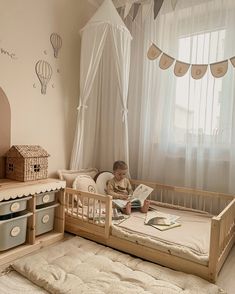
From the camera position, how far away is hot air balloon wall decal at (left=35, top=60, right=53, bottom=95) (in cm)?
258

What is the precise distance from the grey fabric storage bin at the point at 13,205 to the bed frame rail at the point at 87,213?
19.4 inches

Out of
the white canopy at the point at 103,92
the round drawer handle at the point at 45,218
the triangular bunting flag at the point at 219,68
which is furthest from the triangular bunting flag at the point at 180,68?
the round drawer handle at the point at 45,218

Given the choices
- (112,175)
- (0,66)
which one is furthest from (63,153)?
(0,66)

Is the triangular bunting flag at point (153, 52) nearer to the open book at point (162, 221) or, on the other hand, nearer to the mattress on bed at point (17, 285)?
the open book at point (162, 221)

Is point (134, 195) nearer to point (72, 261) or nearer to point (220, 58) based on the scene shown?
Answer: point (72, 261)

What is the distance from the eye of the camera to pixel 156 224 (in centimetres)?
223

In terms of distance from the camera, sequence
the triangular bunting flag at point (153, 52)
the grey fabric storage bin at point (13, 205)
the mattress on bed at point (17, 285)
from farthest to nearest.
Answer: the triangular bunting flag at point (153, 52), the grey fabric storage bin at point (13, 205), the mattress on bed at point (17, 285)

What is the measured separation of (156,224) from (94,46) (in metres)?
1.89

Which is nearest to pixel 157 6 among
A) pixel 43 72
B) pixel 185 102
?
pixel 185 102

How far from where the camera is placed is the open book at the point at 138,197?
2534 mm

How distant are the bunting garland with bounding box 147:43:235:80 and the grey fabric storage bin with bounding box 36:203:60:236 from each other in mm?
1762

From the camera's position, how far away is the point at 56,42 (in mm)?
2734

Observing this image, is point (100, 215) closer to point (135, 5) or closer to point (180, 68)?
point (180, 68)

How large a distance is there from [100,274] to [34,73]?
1913 millimetres
